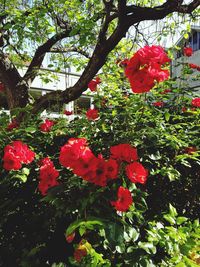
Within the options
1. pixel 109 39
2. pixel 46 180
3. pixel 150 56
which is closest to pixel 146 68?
pixel 150 56

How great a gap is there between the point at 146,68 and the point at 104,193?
68 cm

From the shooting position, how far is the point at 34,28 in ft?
20.6

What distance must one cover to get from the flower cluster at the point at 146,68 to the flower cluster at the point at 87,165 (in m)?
0.43

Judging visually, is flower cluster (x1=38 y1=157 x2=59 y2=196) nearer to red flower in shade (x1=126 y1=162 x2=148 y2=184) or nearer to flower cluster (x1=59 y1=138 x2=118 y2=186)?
flower cluster (x1=59 y1=138 x2=118 y2=186)

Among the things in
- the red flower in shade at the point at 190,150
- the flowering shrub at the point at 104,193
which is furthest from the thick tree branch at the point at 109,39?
the red flower in shade at the point at 190,150

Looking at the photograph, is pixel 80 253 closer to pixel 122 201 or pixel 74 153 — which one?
pixel 122 201

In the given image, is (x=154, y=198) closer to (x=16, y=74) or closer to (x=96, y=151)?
(x=96, y=151)

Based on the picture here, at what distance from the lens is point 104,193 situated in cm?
177

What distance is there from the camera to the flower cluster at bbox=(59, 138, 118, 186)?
5.56ft

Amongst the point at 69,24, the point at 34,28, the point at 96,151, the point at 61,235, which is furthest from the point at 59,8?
the point at 61,235

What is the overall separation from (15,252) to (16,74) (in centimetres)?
565

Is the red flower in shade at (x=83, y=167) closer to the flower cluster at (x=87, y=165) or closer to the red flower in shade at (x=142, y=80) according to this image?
the flower cluster at (x=87, y=165)

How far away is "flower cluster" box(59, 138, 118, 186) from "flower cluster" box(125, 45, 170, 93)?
435 mm

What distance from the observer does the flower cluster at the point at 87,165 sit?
1694 mm
